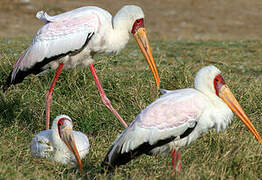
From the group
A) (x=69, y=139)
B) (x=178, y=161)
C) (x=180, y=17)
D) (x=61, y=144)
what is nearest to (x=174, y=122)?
(x=178, y=161)

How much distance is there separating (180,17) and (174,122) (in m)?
12.6

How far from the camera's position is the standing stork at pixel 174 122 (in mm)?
3691

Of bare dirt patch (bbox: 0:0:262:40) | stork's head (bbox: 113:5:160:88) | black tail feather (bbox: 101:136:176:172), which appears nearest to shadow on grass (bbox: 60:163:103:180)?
black tail feather (bbox: 101:136:176:172)

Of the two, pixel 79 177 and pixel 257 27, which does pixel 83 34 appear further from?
pixel 257 27

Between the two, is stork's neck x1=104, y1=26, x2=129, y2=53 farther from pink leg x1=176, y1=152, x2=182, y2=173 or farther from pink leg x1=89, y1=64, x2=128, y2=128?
pink leg x1=176, y1=152, x2=182, y2=173

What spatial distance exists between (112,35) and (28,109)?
46.6 inches

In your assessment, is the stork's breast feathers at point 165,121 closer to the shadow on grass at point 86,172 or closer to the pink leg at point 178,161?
the pink leg at point 178,161

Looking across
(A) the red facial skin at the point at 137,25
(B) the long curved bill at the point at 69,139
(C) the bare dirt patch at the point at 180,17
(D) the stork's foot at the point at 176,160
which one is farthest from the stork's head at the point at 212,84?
(C) the bare dirt patch at the point at 180,17

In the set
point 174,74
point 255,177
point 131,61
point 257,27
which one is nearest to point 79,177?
point 255,177

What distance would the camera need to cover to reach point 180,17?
16.1 metres

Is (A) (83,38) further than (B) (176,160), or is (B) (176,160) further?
(A) (83,38)

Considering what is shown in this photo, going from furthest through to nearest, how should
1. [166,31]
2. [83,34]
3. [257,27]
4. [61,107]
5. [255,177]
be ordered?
1. [257,27]
2. [166,31]
3. [61,107]
4. [83,34]
5. [255,177]

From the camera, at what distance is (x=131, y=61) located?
8.03 metres

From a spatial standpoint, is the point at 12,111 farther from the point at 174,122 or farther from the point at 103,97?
the point at 174,122
